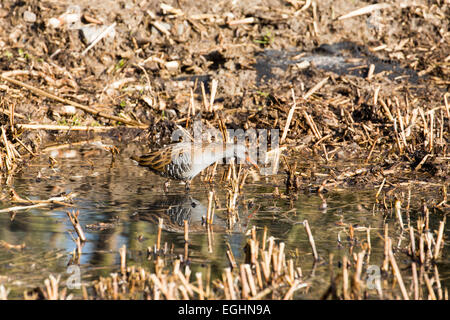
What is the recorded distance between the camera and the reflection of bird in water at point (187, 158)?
7.55 metres

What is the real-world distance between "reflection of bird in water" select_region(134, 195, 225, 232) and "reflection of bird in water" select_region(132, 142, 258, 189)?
0.34 metres

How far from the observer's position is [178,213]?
21.9 feet

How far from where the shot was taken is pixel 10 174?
809 cm

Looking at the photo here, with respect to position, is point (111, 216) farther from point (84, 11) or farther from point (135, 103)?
point (84, 11)

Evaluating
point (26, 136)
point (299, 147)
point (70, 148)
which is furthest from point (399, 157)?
point (26, 136)

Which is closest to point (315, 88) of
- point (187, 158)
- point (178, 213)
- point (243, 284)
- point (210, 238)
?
point (187, 158)

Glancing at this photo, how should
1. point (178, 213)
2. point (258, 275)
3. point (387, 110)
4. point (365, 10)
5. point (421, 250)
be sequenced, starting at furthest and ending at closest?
point (365, 10)
point (387, 110)
point (178, 213)
point (421, 250)
point (258, 275)

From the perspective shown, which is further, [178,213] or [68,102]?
[68,102]

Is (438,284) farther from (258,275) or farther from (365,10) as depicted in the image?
(365,10)

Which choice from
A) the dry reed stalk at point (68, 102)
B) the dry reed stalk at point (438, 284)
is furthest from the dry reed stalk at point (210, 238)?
the dry reed stalk at point (68, 102)

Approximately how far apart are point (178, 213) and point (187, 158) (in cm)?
107

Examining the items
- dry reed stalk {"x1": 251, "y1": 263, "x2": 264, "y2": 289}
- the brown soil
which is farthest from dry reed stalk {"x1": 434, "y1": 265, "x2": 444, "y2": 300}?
the brown soil

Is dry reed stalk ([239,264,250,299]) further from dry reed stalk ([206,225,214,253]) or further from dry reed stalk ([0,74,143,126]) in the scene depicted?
dry reed stalk ([0,74,143,126])

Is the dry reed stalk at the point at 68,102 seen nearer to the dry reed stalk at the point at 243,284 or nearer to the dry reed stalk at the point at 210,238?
the dry reed stalk at the point at 210,238
